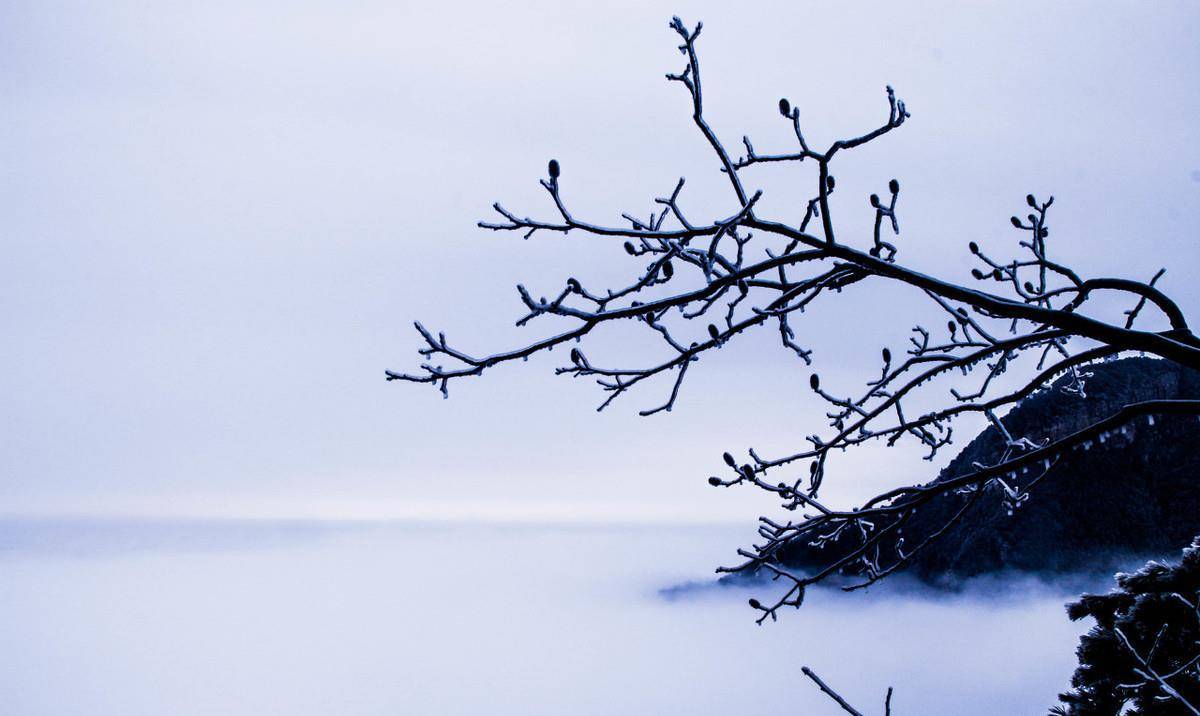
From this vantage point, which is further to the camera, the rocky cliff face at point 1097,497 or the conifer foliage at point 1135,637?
the rocky cliff face at point 1097,497

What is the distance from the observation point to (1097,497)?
51281mm

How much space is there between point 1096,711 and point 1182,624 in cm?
134

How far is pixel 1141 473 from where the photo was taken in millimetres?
48438

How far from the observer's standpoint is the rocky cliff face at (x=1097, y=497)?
4641 centimetres

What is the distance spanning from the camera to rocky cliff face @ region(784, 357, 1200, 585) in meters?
46.4

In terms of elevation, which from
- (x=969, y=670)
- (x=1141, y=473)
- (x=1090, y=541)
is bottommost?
(x=969, y=670)

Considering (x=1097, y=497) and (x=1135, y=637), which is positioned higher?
(x=1097, y=497)

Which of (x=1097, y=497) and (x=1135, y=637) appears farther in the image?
(x=1097, y=497)

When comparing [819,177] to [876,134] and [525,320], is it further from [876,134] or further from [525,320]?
[525,320]

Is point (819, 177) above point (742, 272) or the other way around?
above

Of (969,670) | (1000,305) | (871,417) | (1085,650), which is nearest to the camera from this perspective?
(1000,305)

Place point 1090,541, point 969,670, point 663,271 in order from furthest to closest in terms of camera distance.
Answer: point 969,670 < point 1090,541 < point 663,271

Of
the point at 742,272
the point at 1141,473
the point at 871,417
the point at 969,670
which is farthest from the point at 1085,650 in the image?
the point at 969,670

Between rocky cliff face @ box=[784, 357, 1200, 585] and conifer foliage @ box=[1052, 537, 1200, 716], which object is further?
rocky cliff face @ box=[784, 357, 1200, 585]
